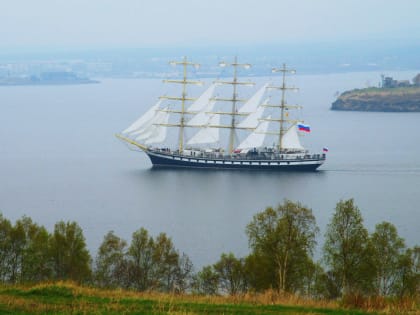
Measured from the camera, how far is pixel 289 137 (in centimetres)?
6188

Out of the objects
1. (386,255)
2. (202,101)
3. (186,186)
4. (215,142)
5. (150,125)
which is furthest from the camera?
(202,101)

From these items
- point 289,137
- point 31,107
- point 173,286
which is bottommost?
point 173,286

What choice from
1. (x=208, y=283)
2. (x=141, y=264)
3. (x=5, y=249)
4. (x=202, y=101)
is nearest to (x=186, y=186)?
(x=202, y=101)

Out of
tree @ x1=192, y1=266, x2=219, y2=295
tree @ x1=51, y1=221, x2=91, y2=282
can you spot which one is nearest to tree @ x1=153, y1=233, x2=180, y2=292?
tree @ x1=192, y1=266, x2=219, y2=295

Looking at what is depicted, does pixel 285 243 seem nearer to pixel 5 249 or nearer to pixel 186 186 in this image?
pixel 5 249

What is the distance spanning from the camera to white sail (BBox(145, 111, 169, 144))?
6147 cm

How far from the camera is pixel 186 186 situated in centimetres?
5197

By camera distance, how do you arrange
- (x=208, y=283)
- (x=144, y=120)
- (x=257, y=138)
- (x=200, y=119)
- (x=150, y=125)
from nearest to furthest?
(x=208, y=283)
(x=144, y=120)
(x=150, y=125)
(x=257, y=138)
(x=200, y=119)

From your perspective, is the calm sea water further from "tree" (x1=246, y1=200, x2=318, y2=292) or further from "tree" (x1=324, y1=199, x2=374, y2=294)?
"tree" (x1=324, y1=199, x2=374, y2=294)

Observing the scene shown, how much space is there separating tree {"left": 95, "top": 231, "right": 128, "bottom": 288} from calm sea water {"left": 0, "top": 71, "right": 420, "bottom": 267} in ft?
20.2

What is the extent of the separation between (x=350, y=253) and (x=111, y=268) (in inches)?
291

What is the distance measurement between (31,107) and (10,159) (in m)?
60.8

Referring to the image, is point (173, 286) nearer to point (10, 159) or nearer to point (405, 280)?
point (405, 280)

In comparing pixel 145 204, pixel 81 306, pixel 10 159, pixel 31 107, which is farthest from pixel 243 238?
pixel 31 107
